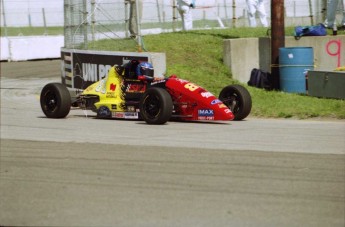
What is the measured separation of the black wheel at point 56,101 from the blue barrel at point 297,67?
17.0 ft

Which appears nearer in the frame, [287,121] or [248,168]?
[248,168]

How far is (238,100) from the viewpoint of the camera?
14914mm

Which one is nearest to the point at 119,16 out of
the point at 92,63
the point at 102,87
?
the point at 92,63

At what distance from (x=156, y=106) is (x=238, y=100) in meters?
1.43

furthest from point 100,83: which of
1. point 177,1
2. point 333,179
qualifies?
point 177,1

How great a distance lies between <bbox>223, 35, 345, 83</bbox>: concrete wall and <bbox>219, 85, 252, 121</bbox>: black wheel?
17.5ft

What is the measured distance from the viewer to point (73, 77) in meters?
20.4

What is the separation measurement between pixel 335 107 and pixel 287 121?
1167 millimetres

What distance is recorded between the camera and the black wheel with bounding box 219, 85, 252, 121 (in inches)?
583

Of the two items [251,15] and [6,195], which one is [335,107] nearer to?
[6,195]

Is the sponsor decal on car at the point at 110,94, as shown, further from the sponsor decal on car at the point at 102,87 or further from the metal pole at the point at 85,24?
the metal pole at the point at 85,24

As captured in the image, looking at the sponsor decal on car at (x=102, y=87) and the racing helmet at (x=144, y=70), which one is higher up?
the racing helmet at (x=144, y=70)

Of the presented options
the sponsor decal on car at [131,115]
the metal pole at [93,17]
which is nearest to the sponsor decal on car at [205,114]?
the sponsor decal on car at [131,115]

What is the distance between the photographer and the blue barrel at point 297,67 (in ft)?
61.7
